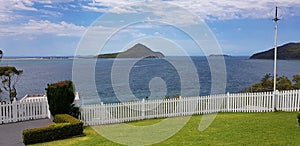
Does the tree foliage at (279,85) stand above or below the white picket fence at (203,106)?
above

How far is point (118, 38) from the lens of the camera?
7738 mm

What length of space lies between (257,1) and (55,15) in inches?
1312

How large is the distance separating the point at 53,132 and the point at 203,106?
7.29 m

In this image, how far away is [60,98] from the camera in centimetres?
1059

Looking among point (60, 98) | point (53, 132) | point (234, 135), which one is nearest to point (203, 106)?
point (234, 135)

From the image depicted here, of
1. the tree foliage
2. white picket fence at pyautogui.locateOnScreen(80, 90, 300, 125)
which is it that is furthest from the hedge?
the tree foliage

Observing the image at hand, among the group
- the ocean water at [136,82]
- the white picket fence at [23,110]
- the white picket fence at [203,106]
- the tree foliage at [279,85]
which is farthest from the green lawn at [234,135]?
the tree foliage at [279,85]

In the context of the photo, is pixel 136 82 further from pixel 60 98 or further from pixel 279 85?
pixel 60 98

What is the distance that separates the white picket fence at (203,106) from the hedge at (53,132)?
263 cm

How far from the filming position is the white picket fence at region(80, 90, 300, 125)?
38.6 ft

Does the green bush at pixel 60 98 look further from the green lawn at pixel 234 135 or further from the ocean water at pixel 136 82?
the green lawn at pixel 234 135

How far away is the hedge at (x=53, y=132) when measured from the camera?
26.4 ft

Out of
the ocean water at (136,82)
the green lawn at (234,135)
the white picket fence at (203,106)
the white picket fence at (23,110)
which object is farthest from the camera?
the white picket fence at (203,106)

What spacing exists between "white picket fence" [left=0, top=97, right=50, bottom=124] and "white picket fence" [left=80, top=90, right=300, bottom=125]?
281 cm
